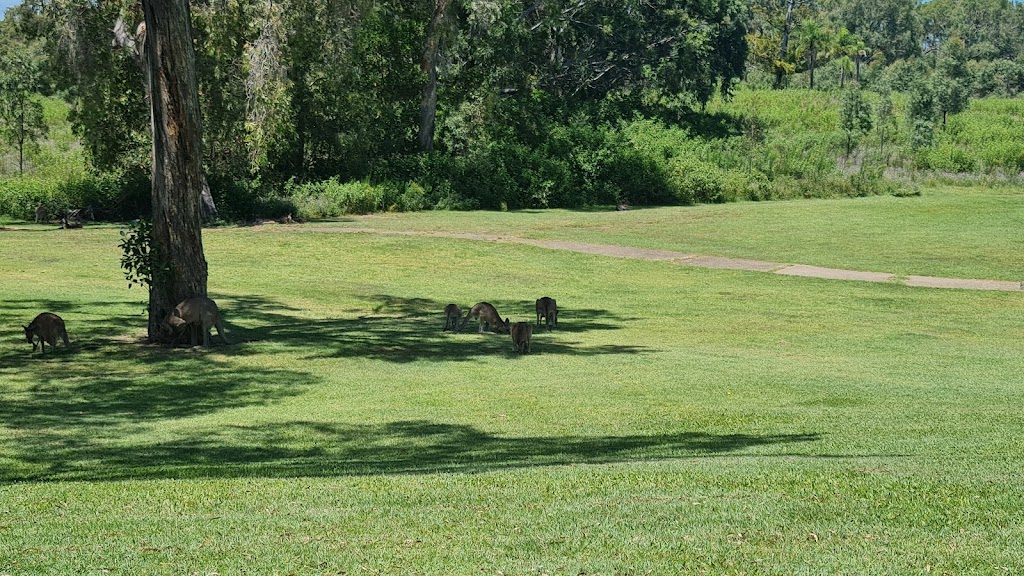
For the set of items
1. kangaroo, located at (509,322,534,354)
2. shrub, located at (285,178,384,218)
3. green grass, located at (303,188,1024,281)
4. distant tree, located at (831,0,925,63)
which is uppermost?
distant tree, located at (831,0,925,63)

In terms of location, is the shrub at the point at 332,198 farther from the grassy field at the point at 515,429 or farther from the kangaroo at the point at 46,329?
the kangaroo at the point at 46,329

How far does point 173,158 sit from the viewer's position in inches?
687

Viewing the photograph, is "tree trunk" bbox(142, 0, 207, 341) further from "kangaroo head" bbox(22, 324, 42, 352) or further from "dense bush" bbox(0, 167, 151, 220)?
"dense bush" bbox(0, 167, 151, 220)

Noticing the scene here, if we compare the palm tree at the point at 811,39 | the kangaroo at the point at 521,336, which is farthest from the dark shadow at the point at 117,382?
the palm tree at the point at 811,39

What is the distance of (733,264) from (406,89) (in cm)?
2447

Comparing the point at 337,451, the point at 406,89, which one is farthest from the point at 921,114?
the point at 337,451

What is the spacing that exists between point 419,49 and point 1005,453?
42.7 metres

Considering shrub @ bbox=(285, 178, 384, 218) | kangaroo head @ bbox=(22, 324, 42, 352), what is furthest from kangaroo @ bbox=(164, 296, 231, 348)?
shrub @ bbox=(285, 178, 384, 218)

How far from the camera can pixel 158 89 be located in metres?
17.3

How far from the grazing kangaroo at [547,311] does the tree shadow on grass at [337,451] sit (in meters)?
8.31

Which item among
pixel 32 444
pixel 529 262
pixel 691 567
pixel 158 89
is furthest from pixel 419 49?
pixel 691 567

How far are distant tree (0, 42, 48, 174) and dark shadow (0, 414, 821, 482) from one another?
4198cm

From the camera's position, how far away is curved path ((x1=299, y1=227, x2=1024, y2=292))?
90.7 ft

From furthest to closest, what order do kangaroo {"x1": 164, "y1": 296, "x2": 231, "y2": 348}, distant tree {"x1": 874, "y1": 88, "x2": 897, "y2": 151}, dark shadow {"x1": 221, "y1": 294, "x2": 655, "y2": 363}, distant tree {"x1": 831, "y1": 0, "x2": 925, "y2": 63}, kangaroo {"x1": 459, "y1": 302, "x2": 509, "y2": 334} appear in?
1. distant tree {"x1": 831, "y1": 0, "x2": 925, "y2": 63}
2. distant tree {"x1": 874, "y1": 88, "x2": 897, "y2": 151}
3. kangaroo {"x1": 459, "y1": 302, "x2": 509, "y2": 334}
4. dark shadow {"x1": 221, "y1": 294, "x2": 655, "y2": 363}
5. kangaroo {"x1": 164, "y1": 296, "x2": 231, "y2": 348}
